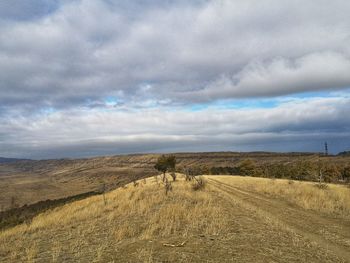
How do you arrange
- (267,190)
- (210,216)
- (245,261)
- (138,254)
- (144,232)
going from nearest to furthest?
(245,261) < (138,254) < (144,232) < (210,216) < (267,190)

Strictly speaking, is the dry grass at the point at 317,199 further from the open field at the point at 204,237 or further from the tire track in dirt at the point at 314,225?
the tire track in dirt at the point at 314,225

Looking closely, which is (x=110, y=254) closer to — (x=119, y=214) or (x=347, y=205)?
(x=119, y=214)

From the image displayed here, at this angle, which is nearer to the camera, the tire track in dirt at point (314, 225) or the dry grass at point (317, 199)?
the tire track in dirt at point (314, 225)

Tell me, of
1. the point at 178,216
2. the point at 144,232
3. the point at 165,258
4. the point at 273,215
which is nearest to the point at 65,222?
the point at 178,216

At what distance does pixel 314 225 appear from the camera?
53.7ft

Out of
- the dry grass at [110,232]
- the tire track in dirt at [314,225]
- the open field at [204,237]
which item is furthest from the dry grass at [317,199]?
the dry grass at [110,232]

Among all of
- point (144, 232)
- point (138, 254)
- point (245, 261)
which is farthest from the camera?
point (144, 232)

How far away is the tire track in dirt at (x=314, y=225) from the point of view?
12.4 meters

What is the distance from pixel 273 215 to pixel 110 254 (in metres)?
10.1

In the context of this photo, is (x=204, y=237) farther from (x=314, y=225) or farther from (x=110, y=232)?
(x=314, y=225)

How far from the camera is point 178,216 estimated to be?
1834 centimetres

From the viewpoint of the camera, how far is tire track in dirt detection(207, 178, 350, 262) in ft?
40.8

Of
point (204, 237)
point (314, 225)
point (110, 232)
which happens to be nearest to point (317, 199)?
point (314, 225)

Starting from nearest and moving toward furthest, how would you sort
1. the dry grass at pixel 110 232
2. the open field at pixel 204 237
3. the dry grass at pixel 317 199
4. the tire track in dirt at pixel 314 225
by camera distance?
1. the open field at pixel 204 237
2. the tire track in dirt at pixel 314 225
3. the dry grass at pixel 110 232
4. the dry grass at pixel 317 199
